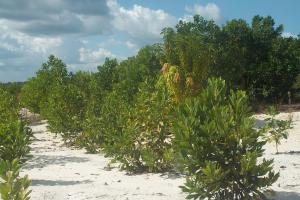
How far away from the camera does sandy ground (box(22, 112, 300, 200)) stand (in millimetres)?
7320

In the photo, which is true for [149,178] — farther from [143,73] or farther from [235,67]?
[235,67]

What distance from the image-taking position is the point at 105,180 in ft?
29.0

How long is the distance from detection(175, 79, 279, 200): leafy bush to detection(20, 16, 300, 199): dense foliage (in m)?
0.01

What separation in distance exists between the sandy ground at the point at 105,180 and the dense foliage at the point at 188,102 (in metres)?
0.47

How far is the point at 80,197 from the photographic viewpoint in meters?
7.29

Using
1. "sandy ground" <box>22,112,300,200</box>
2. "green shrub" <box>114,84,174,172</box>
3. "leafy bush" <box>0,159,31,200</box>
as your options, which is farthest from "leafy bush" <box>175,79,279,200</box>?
"green shrub" <box>114,84,174,172</box>

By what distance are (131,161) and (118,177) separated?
0.65 meters

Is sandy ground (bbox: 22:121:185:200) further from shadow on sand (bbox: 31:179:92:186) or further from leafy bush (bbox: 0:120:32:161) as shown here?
leafy bush (bbox: 0:120:32:161)

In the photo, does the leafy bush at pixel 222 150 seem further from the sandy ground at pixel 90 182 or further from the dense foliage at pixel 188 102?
the sandy ground at pixel 90 182

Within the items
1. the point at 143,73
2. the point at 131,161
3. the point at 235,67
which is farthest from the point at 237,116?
the point at 235,67

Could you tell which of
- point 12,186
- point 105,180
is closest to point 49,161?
point 105,180

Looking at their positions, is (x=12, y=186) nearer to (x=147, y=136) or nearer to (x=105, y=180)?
(x=105, y=180)

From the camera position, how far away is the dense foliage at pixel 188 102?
6.05m

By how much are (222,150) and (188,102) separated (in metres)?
0.72
